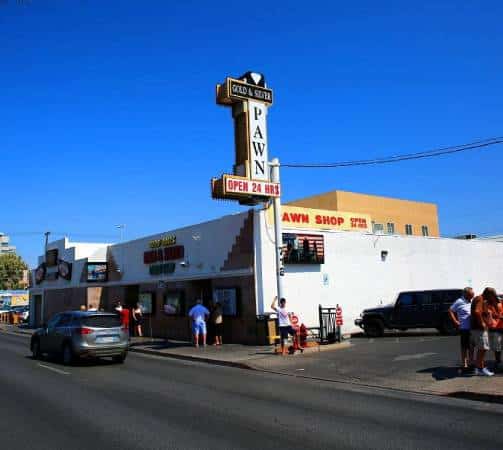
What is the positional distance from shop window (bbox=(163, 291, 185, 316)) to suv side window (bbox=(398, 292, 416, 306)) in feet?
30.8

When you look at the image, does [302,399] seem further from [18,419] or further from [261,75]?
[261,75]

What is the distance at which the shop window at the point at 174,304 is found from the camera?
24.3 metres

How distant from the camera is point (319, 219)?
2570 centimetres

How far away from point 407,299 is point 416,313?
61 centimetres

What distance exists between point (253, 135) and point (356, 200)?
24.7m

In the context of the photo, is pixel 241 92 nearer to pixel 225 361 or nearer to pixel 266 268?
pixel 266 268

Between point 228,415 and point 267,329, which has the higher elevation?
point 267,329

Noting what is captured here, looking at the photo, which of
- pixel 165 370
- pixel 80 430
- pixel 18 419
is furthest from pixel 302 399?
pixel 165 370

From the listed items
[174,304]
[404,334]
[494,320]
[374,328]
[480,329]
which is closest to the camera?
[480,329]

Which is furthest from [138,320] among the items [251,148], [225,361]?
[225,361]

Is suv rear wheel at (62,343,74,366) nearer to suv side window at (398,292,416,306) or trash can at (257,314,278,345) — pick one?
trash can at (257,314,278,345)

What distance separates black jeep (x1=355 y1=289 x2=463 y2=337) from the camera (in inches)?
801

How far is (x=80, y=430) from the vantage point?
759 cm

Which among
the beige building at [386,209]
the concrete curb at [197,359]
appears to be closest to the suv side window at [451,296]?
the concrete curb at [197,359]
